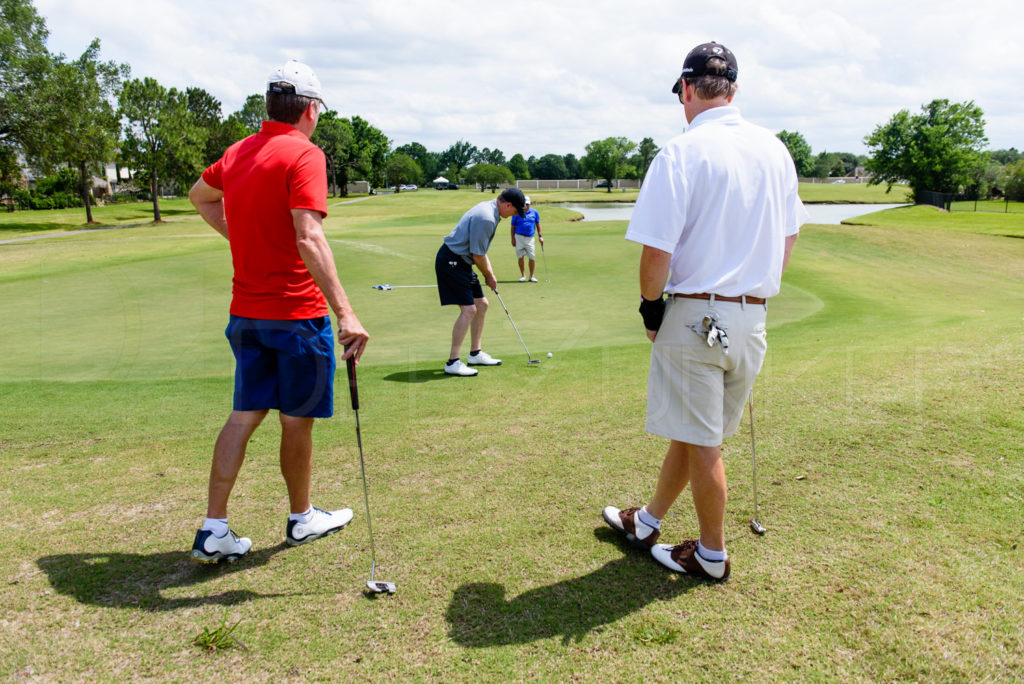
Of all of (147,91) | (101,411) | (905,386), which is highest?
(147,91)

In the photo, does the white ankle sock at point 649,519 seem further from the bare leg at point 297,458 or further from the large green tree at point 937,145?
the large green tree at point 937,145

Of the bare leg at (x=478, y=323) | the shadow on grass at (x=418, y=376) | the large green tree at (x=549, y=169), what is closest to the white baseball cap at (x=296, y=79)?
the shadow on grass at (x=418, y=376)

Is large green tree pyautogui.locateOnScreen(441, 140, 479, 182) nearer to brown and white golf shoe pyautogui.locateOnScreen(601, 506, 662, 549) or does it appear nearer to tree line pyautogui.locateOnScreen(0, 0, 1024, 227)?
tree line pyautogui.locateOnScreen(0, 0, 1024, 227)

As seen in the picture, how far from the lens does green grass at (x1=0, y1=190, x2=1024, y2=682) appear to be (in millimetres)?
2686

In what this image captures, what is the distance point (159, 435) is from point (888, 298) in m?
13.7

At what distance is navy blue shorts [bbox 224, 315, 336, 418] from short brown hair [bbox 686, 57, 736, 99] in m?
2.18

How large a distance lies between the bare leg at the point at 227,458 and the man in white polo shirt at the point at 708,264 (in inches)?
82.3

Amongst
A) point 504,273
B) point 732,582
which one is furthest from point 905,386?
point 504,273

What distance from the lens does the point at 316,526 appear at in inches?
145

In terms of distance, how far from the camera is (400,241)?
2419 centimetres

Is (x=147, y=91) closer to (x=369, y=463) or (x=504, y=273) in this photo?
(x=504, y=273)

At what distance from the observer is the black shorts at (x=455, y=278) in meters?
7.89

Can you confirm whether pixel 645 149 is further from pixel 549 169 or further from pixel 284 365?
pixel 284 365

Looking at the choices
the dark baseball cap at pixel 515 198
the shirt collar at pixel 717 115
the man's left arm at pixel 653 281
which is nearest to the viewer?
the man's left arm at pixel 653 281
